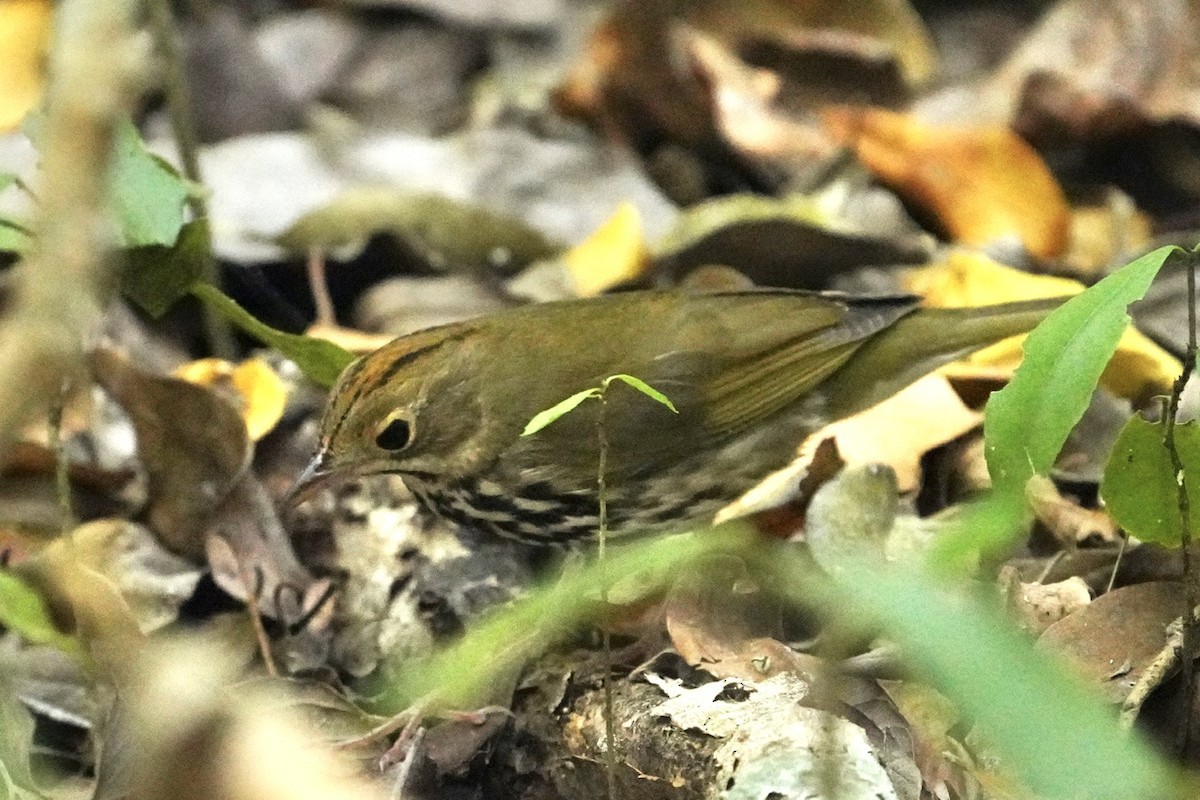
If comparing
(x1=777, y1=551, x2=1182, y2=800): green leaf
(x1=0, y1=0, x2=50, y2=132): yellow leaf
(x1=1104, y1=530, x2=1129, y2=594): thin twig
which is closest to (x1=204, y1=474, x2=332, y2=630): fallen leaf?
(x1=1104, y1=530, x2=1129, y2=594): thin twig

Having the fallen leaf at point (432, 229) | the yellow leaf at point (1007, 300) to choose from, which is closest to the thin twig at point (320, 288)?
the fallen leaf at point (432, 229)

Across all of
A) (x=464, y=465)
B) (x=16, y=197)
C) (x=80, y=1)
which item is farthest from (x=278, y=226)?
(x=80, y=1)

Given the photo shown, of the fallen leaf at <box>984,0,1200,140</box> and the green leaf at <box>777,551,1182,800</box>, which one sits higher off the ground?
the green leaf at <box>777,551,1182,800</box>

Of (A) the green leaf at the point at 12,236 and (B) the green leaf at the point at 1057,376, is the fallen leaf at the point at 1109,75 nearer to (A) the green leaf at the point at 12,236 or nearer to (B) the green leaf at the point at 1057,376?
(B) the green leaf at the point at 1057,376

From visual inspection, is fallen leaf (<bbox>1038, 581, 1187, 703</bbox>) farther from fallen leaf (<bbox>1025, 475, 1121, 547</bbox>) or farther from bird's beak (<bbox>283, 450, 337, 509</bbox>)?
bird's beak (<bbox>283, 450, 337, 509</bbox>)

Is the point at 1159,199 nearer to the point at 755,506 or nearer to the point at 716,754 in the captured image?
the point at 755,506
